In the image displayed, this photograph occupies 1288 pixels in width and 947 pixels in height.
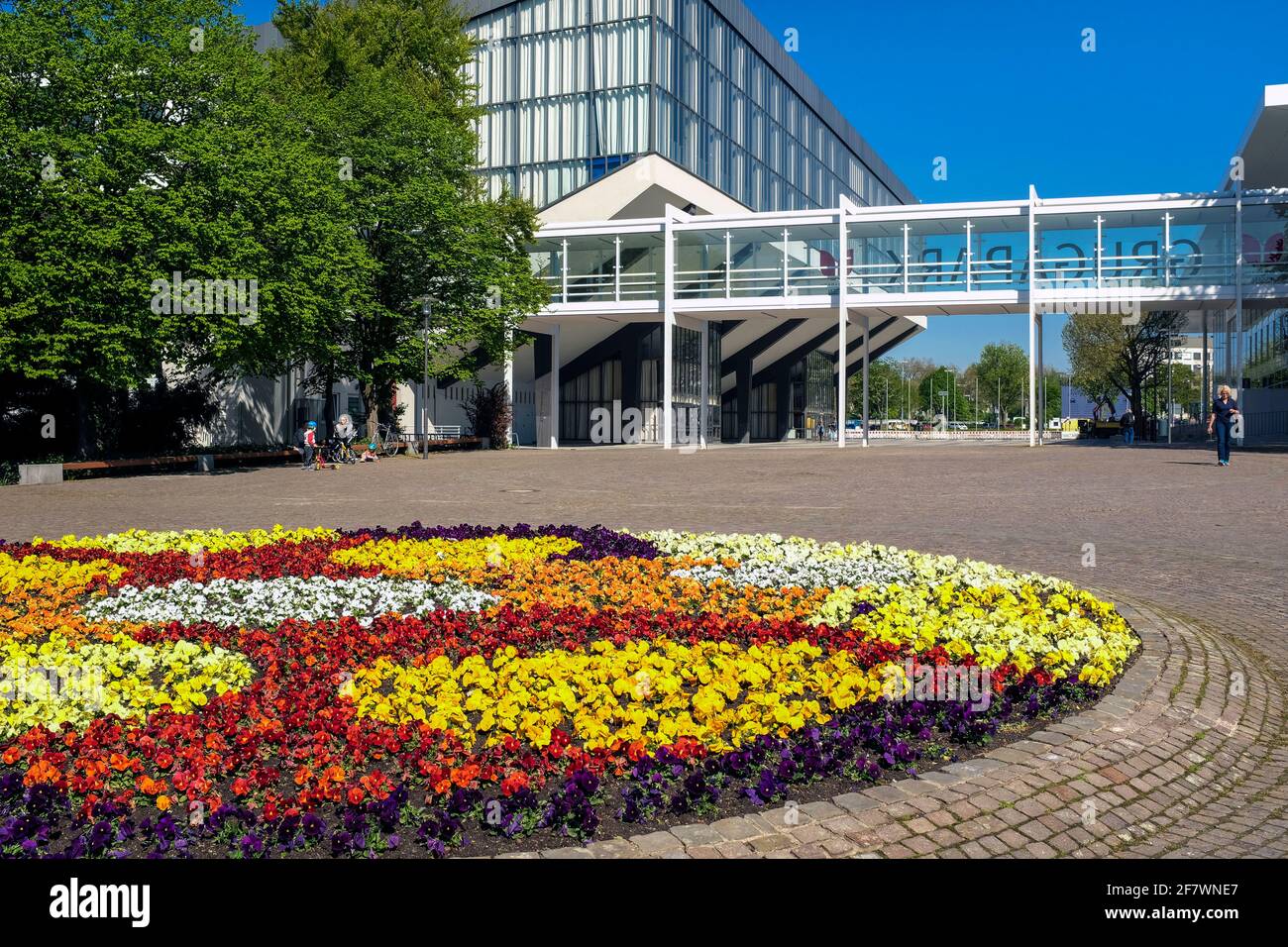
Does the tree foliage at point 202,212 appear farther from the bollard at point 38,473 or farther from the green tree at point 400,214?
the bollard at point 38,473

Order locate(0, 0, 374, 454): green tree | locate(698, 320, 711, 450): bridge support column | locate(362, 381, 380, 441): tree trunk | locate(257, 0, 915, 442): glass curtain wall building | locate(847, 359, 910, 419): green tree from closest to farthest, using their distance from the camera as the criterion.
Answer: locate(0, 0, 374, 454): green tree
locate(362, 381, 380, 441): tree trunk
locate(257, 0, 915, 442): glass curtain wall building
locate(698, 320, 711, 450): bridge support column
locate(847, 359, 910, 419): green tree

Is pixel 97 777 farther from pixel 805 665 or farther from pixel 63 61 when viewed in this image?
pixel 63 61

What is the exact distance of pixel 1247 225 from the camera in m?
39.6

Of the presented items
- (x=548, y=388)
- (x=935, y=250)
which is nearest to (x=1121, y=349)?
(x=935, y=250)

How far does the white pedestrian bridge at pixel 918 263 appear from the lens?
3994 cm

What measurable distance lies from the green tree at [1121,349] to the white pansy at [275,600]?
53.2 metres

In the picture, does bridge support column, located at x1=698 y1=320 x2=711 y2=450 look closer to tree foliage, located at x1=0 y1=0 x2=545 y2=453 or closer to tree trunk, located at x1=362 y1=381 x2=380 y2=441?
tree foliage, located at x1=0 y1=0 x2=545 y2=453

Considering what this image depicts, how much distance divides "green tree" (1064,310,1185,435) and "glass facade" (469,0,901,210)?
73.0ft

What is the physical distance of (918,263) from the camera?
1672 inches

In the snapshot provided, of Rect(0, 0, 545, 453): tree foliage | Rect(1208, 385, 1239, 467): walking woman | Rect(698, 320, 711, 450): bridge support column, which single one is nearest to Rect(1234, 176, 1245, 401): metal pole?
Rect(1208, 385, 1239, 467): walking woman

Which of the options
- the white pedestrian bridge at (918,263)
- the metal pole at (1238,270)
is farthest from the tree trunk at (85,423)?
the metal pole at (1238,270)

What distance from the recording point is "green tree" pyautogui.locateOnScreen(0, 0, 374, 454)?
78.8 feet

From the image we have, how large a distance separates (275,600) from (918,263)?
122ft

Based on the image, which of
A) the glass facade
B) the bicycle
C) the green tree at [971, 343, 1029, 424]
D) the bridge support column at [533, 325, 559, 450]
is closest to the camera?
the bicycle
